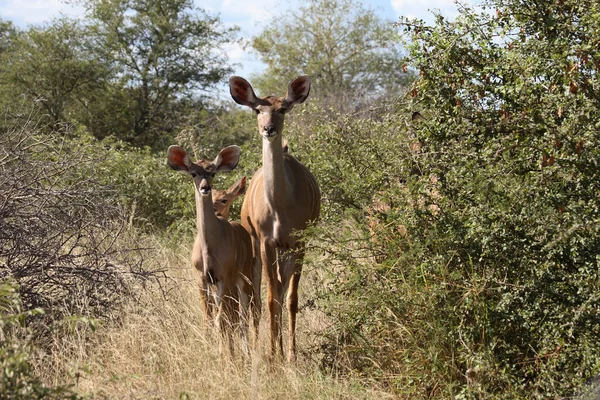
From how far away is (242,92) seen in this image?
22.9 ft

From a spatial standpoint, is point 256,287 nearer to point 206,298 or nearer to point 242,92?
point 206,298

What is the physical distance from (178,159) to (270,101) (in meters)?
0.91

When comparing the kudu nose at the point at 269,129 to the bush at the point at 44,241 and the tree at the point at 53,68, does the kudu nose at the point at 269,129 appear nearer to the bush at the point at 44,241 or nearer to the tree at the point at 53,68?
the bush at the point at 44,241

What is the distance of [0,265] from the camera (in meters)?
6.10

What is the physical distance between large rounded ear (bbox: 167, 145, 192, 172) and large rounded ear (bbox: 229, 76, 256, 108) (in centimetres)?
62

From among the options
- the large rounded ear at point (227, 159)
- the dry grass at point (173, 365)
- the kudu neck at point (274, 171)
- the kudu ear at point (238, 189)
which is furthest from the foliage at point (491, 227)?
the kudu ear at point (238, 189)

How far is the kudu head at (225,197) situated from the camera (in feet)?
29.7

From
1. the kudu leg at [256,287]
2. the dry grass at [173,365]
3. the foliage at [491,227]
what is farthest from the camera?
the kudu leg at [256,287]

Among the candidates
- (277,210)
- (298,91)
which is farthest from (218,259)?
(298,91)

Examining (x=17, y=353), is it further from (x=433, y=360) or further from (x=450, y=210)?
(x=450, y=210)

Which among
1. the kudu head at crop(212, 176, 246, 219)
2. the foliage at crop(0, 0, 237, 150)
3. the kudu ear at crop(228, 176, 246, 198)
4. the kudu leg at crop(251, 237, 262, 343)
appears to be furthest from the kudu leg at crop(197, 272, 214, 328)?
the foliage at crop(0, 0, 237, 150)

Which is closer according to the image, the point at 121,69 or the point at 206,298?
the point at 206,298

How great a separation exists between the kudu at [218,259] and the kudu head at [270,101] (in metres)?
0.55

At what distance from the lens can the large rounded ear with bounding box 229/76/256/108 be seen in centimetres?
690
